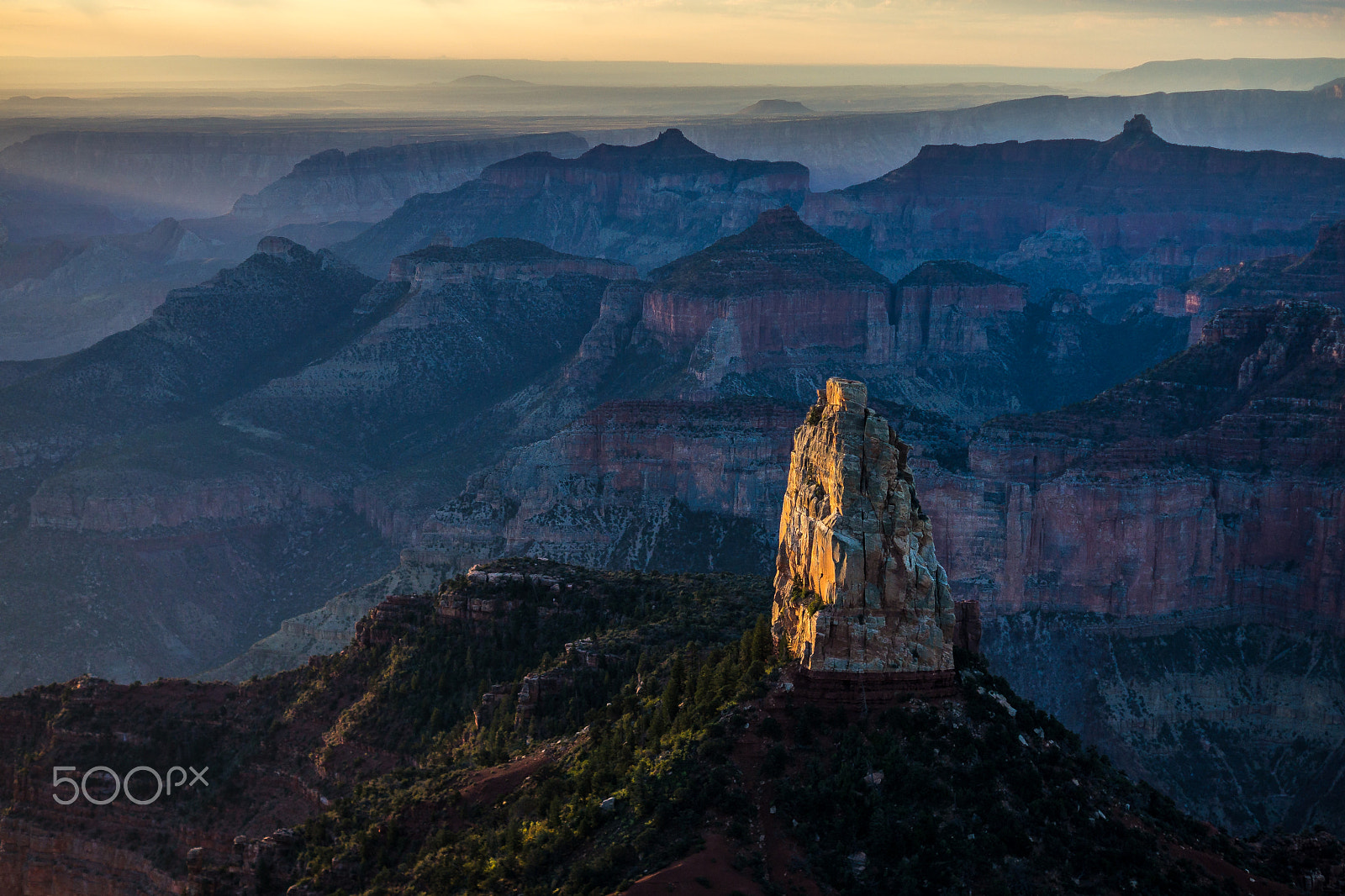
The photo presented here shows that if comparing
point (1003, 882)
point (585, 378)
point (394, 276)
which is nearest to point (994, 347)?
point (585, 378)

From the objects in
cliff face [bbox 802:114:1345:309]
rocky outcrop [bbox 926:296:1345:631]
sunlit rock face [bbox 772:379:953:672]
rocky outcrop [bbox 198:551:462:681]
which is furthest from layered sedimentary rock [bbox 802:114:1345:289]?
sunlit rock face [bbox 772:379:953:672]

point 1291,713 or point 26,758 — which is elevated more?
point 26,758

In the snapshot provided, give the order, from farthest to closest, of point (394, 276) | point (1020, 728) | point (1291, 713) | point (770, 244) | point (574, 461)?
point (394, 276)
point (770, 244)
point (574, 461)
point (1291, 713)
point (1020, 728)

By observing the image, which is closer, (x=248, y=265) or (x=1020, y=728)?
(x=1020, y=728)

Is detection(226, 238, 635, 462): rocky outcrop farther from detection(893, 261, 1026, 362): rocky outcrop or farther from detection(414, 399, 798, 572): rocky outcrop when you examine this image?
detection(414, 399, 798, 572): rocky outcrop

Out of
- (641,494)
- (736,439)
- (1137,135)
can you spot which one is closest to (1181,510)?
(736,439)

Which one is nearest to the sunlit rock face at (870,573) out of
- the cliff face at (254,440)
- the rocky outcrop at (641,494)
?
the cliff face at (254,440)

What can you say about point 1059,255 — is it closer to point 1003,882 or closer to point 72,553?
point 72,553
